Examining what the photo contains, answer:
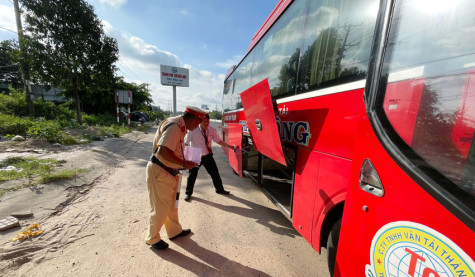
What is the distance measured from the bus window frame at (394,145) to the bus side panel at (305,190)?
0.87 m

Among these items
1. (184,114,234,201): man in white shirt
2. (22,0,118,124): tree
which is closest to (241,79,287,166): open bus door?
(184,114,234,201): man in white shirt

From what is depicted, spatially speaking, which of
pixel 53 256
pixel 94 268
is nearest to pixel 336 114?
pixel 94 268

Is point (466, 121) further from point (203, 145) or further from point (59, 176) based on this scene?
point (59, 176)

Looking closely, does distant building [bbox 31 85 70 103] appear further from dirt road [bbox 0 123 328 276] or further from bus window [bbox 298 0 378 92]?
bus window [bbox 298 0 378 92]

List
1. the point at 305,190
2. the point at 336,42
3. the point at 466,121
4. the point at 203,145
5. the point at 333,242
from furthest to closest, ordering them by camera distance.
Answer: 1. the point at 203,145
2. the point at 305,190
3. the point at 336,42
4. the point at 333,242
5. the point at 466,121

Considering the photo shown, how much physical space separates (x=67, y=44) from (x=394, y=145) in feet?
44.2

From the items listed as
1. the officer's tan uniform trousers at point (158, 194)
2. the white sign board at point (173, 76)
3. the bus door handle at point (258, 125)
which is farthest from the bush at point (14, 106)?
the bus door handle at point (258, 125)

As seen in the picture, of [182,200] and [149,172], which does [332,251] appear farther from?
[182,200]

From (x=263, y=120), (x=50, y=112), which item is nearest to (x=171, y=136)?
(x=263, y=120)

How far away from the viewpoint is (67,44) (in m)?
9.62

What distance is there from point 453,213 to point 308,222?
1.34m

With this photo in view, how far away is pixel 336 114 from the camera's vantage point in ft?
5.71

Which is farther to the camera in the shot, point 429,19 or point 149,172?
point 149,172

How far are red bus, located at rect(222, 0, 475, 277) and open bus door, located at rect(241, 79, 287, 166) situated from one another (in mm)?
416
